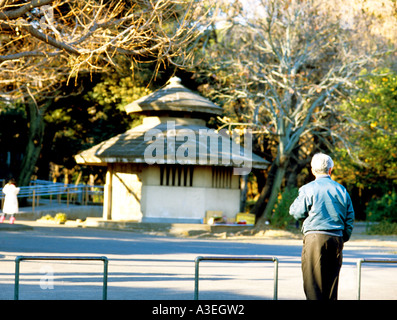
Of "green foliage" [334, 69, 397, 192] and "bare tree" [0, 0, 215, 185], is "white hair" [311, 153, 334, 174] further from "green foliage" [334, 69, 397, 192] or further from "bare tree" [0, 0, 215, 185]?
"green foliage" [334, 69, 397, 192]

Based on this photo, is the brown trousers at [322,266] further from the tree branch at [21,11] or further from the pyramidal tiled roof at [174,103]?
the pyramidal tiled roof at [174,103]

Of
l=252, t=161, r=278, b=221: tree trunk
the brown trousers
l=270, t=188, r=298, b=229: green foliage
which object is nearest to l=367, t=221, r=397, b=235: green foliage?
l=270, t=188, r=298, b=229: green foliage

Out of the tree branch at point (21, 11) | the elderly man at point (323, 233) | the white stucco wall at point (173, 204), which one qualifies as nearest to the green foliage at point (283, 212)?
the white stucco wall at point (173, 204)

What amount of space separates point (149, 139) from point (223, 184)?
3.73 metres

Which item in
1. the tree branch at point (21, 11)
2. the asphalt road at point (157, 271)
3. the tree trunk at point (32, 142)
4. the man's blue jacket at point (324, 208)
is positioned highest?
the tree branch at point (21, 11)

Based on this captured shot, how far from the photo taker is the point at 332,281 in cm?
786

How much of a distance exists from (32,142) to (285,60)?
49.0 feet

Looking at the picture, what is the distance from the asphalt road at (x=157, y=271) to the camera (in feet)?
35.8

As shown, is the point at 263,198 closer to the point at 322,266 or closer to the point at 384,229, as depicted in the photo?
the point at 384,229

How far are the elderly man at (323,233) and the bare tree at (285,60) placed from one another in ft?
69.2

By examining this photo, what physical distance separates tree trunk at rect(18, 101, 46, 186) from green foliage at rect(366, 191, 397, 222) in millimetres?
17915

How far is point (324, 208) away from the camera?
791 centimetres

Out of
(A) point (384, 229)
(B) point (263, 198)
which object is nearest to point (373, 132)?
(A) point (384, 229)

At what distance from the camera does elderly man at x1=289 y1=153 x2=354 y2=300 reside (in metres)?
7.82
